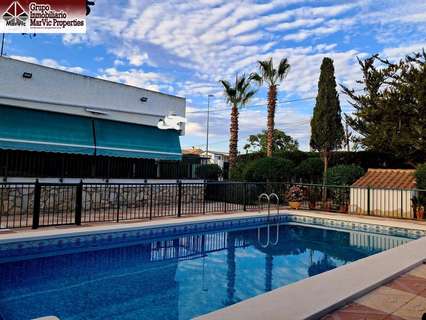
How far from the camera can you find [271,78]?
2409 centimetres

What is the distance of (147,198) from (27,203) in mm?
5440

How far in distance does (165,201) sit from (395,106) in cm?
1176

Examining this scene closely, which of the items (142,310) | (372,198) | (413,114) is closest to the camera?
(142,310)

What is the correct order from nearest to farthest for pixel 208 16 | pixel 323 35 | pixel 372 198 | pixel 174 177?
pixel 208 16
pixel 372 198
pixel 323 35
pixel 174 177

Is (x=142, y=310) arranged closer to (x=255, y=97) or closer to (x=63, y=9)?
(x=63, y=9)

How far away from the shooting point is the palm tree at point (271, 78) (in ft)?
78.0

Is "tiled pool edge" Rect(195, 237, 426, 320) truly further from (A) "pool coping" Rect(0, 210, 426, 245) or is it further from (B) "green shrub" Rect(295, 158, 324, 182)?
(B) "green shrub" Rect(295, 158, 324, 182)

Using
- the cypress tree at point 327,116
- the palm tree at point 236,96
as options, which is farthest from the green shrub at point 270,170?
the palm tree at point 236,96

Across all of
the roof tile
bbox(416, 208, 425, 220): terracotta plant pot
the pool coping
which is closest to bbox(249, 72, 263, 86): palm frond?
the roof tile

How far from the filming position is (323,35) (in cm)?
1736

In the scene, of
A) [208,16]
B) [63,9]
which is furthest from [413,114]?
[63,9]

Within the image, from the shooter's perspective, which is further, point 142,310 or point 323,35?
point 323,35

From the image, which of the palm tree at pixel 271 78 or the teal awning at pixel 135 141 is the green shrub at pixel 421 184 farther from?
the teal awning at pixel 135 141

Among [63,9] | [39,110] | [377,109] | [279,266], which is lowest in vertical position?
[279,266]
